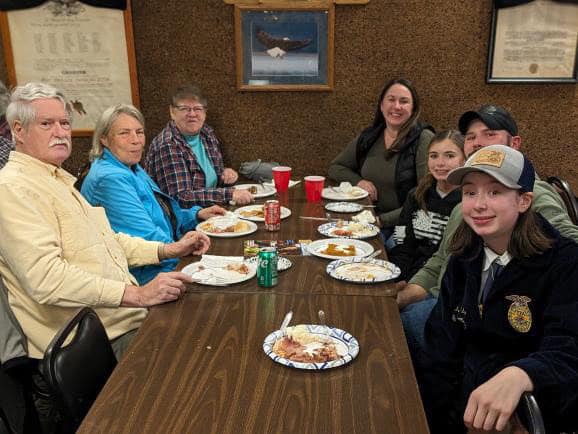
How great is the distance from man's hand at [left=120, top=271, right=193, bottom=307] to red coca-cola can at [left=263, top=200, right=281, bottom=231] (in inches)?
25.4

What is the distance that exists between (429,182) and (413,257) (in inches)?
13.9

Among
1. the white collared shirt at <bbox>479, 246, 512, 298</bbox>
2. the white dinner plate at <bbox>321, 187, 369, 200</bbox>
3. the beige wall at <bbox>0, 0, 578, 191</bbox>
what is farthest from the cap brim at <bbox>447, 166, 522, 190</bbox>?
the beige wall at <bbox>0, 0, 578, 191</bbox>

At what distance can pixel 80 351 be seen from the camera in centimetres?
133

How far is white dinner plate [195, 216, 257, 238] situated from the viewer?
7.09 feet

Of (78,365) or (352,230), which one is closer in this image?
(78,365)

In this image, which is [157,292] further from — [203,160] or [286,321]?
[203,160]

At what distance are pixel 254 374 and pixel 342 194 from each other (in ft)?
5.85

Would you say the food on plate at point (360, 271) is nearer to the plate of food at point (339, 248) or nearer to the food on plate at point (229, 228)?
the plate of food at point (339, 248)

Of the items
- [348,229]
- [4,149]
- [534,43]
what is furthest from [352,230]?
[534,43]

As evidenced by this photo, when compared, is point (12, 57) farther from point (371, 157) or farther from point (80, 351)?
point (80, 351)

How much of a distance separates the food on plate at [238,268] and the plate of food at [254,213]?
0.58m

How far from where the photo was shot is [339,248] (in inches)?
78.8

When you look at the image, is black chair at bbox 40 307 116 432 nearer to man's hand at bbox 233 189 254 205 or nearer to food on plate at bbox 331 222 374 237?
food on plate at bbox 331 222 374 237

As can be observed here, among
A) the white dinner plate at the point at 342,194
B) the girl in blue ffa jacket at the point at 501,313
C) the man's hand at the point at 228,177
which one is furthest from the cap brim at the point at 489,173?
the man's hand at the point at 228,177
